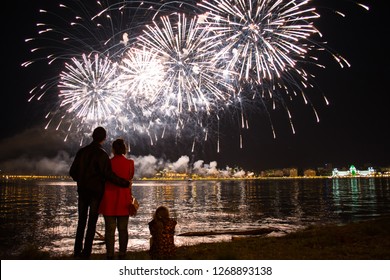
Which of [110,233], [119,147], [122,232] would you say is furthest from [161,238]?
[119,147]

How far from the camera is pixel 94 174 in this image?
7.34 meters

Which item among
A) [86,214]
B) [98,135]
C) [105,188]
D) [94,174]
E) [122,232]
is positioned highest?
[98,135]

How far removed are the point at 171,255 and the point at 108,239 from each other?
1.47 metres

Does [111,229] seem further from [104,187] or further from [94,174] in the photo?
[94,174]

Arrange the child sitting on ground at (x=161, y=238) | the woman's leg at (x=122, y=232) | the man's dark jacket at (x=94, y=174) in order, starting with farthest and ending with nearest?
the child sitting on ground at (x=161, y=238)
the woman's leg at (x=122, y=232)
the man's dark jacket at (x=94, y=174)

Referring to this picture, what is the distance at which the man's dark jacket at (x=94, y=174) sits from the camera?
7.31m

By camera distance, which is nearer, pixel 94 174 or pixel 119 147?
pixel 94 174

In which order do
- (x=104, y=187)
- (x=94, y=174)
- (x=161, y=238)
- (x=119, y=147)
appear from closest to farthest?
(x=94, y=174)
(x=104, y=187)
(x=119, y=147)
(x=161, y=238)

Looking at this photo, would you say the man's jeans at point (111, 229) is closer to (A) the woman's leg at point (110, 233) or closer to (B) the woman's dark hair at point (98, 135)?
(A) the woman's leg at point (110, 233)

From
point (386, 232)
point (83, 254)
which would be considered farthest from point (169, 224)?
point (386, 232)

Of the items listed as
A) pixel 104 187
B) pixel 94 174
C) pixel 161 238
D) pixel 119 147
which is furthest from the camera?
pixel 161 238

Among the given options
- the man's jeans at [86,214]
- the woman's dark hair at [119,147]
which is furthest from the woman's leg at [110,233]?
the woman's dark hair at [119,147]

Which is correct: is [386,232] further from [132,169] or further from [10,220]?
[10,220]

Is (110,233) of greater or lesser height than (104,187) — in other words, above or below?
below
